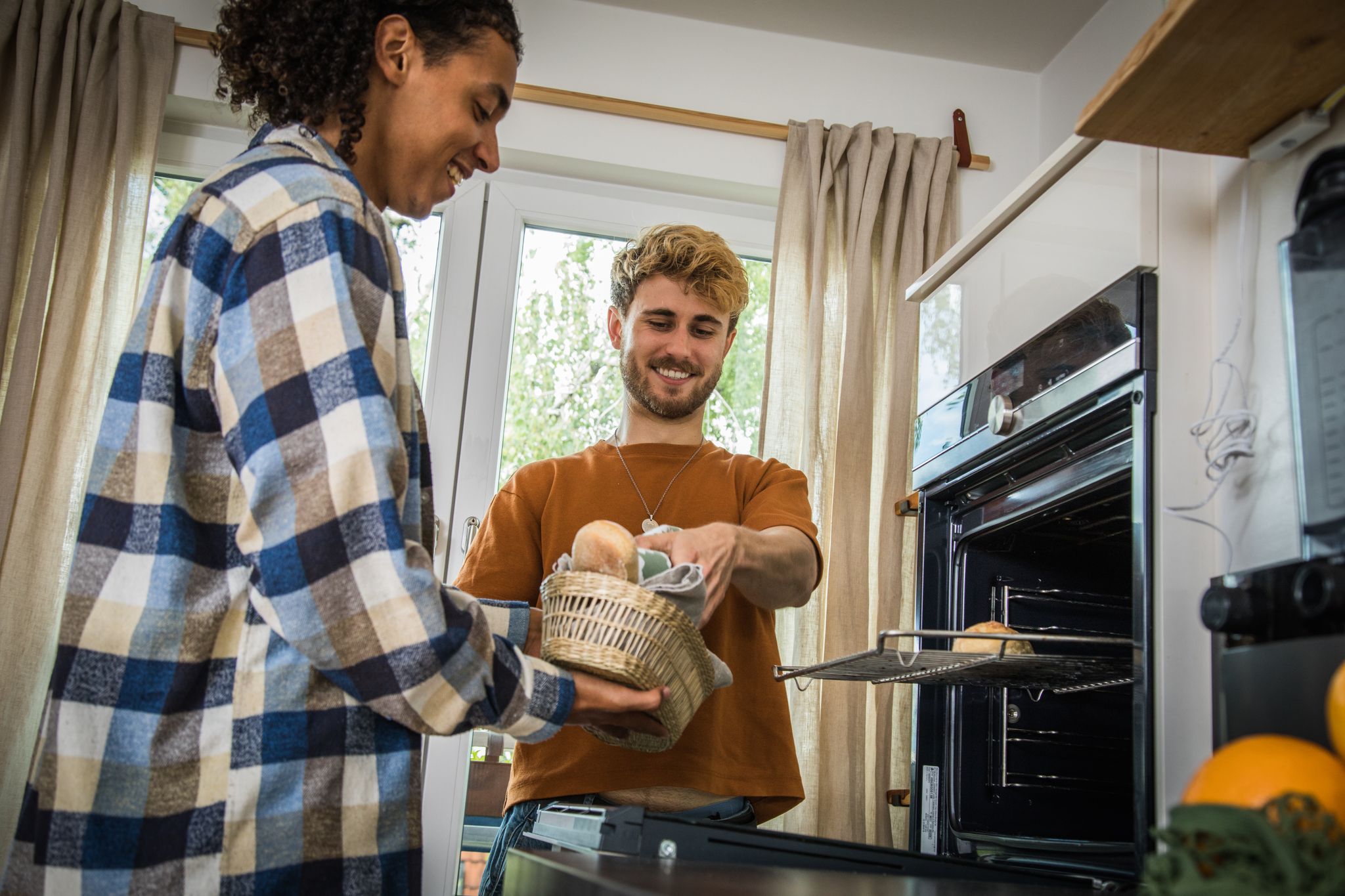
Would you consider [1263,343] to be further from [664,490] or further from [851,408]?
[851,408]

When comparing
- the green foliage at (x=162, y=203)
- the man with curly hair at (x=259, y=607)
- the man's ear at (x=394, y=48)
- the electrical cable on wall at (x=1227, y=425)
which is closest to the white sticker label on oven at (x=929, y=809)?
the electrical cable on wall at (x=1227, y=425)

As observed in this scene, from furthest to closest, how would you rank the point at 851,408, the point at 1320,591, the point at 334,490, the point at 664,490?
the point at 851,408 → the point at 664,490 → the point at 334,490 → the point at 1320,591

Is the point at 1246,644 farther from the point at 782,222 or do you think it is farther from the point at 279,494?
the point at 782,222

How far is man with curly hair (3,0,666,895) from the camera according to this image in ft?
3.03

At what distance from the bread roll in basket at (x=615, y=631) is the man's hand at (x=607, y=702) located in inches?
0.4

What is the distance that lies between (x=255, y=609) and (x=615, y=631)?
0.32m

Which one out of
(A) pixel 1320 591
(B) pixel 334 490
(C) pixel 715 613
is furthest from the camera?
(C) pixel 715 613

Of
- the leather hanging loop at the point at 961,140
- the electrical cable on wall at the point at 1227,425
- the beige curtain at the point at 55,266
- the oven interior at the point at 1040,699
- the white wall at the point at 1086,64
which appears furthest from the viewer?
the leather hanging loop at the point at 961,140

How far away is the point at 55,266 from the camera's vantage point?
2.45m

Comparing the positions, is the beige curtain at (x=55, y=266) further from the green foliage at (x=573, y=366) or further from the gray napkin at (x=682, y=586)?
the gray napkin at (x=682, y=586)

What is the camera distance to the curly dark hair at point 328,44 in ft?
3.79

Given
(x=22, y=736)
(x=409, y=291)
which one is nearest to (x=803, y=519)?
(x=409, y=291)

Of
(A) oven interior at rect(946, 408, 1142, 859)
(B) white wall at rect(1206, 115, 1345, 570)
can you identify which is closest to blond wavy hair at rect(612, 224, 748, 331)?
(A) oven interior at rect(946, 408, 1142, 859)

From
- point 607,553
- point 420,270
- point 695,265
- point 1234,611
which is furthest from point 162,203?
point 1234,611
